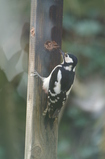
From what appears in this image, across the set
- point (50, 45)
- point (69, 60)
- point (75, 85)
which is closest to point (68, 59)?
point (69, 60)

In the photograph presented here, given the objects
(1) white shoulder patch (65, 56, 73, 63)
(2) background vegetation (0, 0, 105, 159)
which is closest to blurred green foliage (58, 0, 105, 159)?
(2) background vegetation (0, 0, 105, 159)

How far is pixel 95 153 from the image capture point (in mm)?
5270

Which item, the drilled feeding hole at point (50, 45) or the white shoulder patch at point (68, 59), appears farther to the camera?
the white shoulder patch at point (68, 59)

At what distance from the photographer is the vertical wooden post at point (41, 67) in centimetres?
308

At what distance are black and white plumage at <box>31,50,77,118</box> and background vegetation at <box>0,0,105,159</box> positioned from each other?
27.7 inches

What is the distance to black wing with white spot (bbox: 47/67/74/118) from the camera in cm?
309

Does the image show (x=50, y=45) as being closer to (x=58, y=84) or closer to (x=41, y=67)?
(x=41, y=67)

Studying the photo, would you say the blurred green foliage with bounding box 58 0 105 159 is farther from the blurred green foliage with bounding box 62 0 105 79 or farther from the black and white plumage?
the black and white plumage

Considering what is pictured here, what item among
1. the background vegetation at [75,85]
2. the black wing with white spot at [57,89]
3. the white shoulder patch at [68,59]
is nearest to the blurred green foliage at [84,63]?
the background vegetation at [75,85]

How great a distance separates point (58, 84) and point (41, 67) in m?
0.17

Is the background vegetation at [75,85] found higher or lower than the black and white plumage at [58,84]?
lower

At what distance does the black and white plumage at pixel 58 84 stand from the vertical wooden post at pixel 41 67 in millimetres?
56

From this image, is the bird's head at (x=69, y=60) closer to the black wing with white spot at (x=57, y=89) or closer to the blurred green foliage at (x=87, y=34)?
the black wing with white spot at (x=57, y=89)

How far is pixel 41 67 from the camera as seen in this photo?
3123 mm
